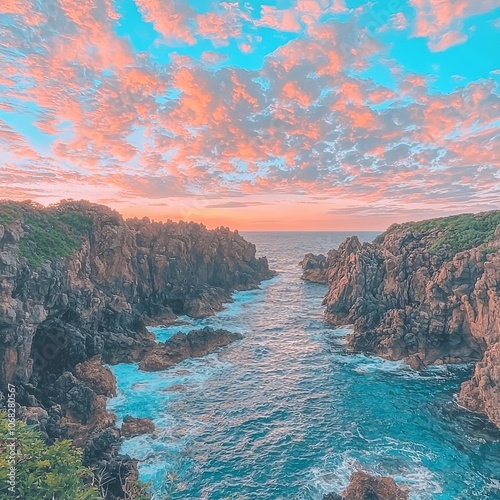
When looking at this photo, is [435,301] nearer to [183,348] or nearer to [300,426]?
[300,426]

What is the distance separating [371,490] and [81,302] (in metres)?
40.8

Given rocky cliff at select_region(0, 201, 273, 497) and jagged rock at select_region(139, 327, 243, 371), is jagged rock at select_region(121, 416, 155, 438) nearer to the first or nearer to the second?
rocky cliff at select_region(0, 201, 273, 497)

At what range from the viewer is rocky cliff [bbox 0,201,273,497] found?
112 feet

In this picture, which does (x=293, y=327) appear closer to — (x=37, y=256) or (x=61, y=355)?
(x=61, y=355)

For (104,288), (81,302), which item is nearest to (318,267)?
(104,288)

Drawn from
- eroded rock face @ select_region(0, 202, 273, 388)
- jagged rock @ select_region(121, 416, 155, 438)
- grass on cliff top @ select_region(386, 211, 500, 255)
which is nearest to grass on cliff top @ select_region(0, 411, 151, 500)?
jagged rock @ select_region(121, 416, 155, 438)

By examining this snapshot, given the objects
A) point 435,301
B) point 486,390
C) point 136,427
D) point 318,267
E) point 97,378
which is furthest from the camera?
point 318,267

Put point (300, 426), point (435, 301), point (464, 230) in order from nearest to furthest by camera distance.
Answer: point (300, 426)
point (435, 301)
point (464, 230)

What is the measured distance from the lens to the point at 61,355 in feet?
140

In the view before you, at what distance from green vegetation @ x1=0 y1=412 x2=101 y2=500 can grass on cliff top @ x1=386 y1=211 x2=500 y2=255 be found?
60.5m

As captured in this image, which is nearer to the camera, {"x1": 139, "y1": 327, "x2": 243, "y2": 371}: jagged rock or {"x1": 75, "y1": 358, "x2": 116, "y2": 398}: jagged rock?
{"x1": 75, "y1": 358, "x2": 116, "y2": 398}: jagged rock

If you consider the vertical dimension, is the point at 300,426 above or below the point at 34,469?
below

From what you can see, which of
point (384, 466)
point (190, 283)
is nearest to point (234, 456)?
point (384, 466)

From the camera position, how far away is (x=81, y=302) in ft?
161
